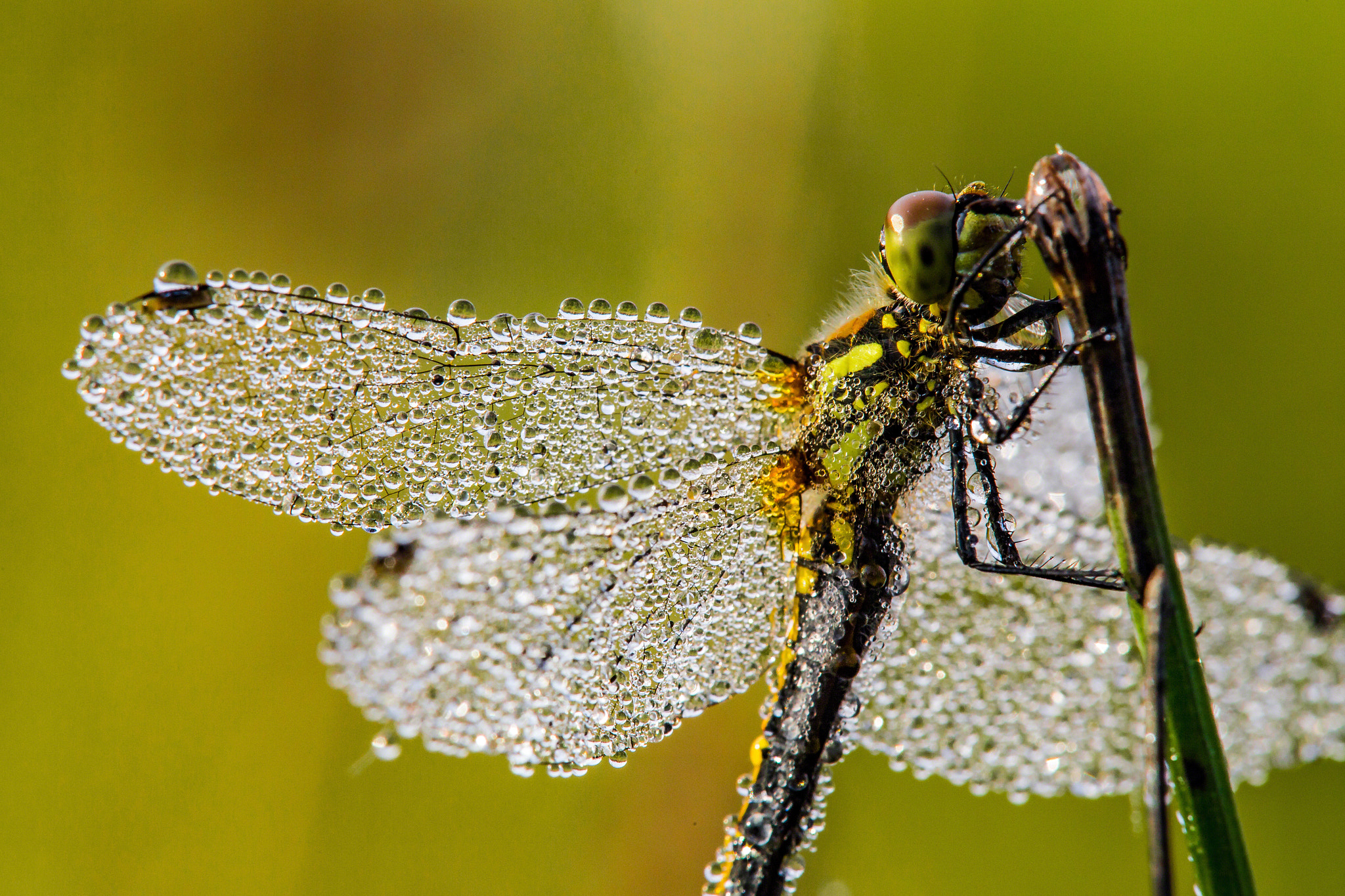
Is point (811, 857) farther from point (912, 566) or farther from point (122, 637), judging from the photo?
point (122, 637)

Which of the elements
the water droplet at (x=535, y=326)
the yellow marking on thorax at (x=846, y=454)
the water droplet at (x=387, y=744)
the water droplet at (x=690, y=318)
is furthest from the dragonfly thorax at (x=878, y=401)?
the water droplet at (x=387, y=744)

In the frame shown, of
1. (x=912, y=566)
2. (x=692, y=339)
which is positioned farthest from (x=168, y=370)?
(x=912, y=566)

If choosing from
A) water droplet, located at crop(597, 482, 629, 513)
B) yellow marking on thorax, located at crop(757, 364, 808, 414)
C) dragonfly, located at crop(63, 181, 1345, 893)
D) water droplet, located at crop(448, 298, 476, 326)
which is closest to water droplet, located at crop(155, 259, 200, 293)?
dragonfly, located at crop(63, 181, 1345, 893)

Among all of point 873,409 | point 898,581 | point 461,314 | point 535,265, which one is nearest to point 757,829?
point 898,581

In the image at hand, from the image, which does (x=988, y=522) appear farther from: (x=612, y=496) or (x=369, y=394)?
(x=369, y=394)

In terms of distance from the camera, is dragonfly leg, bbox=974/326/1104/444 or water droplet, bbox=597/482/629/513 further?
water droplet, bbox=597/482/629/513

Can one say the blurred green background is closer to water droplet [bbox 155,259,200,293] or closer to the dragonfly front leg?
water droplet [bbox 155,259,200,293]

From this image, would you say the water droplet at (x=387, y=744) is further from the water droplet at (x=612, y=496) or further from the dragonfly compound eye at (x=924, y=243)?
the dragonfly compound eye at (x=924, y=243)
